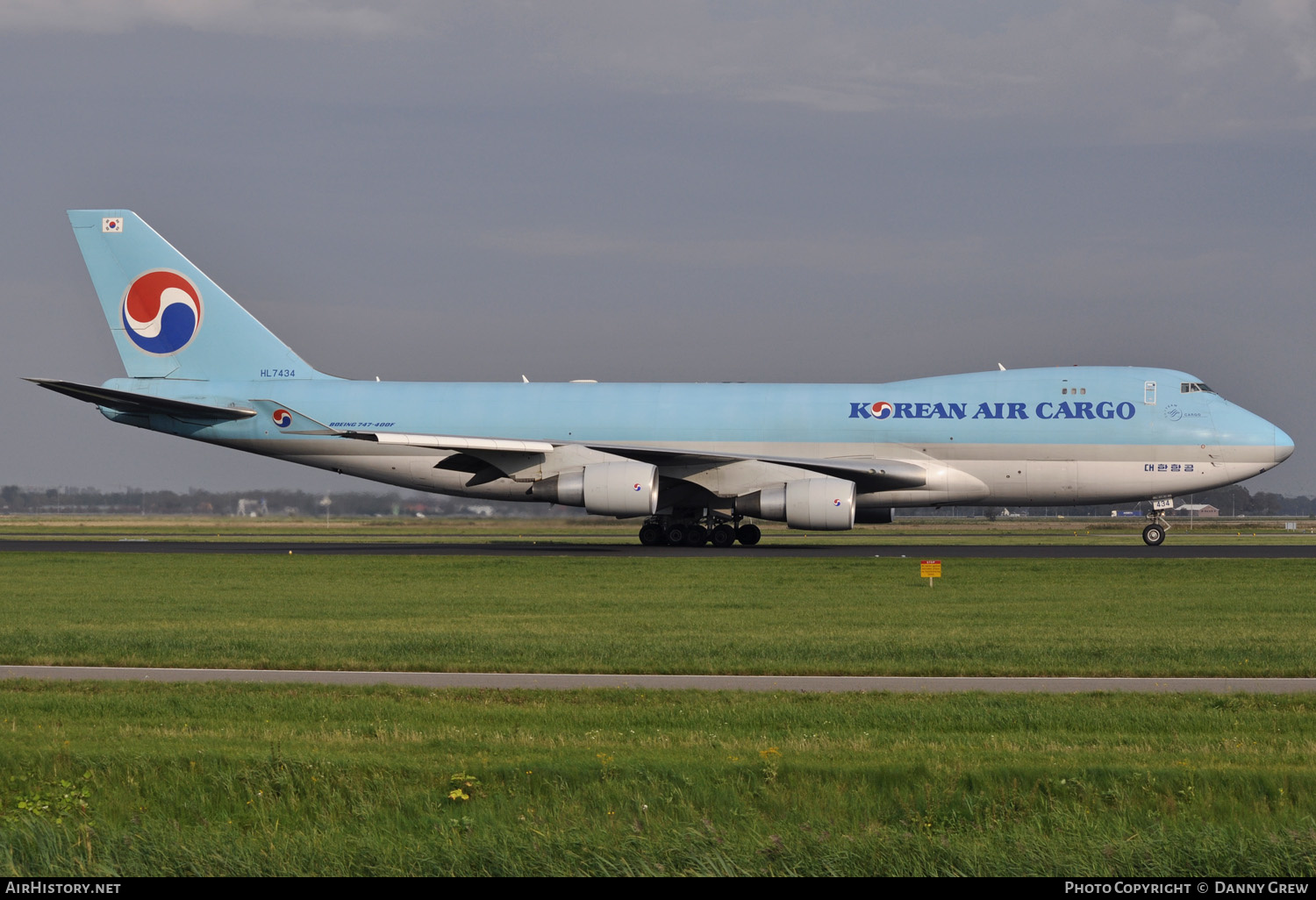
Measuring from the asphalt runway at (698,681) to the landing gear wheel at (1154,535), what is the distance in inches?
1092

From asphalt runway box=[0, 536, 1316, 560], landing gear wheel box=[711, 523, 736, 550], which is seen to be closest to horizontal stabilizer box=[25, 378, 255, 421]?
asphalt runway box=[0, 536, 1316, 560]

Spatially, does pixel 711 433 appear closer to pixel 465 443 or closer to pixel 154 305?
pixel 465 443

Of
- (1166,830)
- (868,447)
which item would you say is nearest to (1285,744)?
(1166,830)

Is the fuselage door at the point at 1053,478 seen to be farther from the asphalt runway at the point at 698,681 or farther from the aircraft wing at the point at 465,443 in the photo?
the asphalt runway at the point at 698,681

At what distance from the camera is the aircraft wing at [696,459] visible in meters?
37.7

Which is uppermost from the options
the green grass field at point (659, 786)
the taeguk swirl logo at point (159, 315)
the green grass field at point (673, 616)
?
the taeguk swirl logo at point (159, 315)

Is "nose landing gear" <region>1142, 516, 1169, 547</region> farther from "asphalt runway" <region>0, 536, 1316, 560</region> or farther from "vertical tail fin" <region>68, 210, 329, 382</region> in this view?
"vertical tail fin" <region>68, 210, 329, 382</region>

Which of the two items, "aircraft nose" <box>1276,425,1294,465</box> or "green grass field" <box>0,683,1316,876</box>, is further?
"aircraft nose" <box>1276,425,1294,465</box>

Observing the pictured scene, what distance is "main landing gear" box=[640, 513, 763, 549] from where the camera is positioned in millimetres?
40406

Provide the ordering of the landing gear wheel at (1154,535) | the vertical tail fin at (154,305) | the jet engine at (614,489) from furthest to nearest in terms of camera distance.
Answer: the vertical tail fin at (154,305) → the landing gear wheel at (1154,535) → the jet engine at (614,489)

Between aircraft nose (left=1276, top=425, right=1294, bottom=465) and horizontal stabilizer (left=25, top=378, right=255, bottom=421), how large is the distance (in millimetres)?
31911

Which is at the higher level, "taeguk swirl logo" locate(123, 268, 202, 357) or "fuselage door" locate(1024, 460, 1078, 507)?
"taeguk swirl logo" locate(123, 268, 202, 357)

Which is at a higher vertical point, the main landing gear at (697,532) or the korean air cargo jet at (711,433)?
the korean air cargo jet at (711,433)

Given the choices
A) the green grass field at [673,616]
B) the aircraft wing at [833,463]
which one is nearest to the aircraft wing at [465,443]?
the aircraft wing at [833,463]
